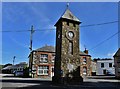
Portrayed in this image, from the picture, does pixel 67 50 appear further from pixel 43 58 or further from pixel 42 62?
pixel 43 58

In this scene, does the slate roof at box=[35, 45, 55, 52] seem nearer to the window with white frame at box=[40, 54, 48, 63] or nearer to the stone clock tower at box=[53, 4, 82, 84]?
the window with white frame at box=[40, 54, 48, 63]

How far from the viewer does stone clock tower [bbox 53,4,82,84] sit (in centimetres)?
2580

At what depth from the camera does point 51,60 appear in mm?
43531

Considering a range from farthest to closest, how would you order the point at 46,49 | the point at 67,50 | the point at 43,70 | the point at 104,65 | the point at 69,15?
the point at 104,65 < the point at 46,49 < the point at 43,70 < the point at 69,15 < the point at 67,50

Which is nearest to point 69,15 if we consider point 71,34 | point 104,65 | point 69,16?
point 69,16

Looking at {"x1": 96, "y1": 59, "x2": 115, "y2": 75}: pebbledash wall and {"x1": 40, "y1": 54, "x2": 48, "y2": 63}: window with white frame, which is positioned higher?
{"x1": 40, "y1": 54, "x2": 48, "y2": 63}: window with white frame

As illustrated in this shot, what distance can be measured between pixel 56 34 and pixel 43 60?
14.8 m

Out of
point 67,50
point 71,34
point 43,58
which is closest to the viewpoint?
point 67,50

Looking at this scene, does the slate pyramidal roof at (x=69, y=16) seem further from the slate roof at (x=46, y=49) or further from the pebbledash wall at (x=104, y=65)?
the pebbledash wall at (x=104, y=65)

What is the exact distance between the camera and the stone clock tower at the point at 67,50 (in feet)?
84.6

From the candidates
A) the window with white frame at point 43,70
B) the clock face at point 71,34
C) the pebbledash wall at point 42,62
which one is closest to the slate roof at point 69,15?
the clock face at point 71,34

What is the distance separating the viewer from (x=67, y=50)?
26.6m

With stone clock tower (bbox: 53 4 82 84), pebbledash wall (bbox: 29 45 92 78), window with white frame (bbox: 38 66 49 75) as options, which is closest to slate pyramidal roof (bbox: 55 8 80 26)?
stone clock tower (bbox: 53 4 82 84)

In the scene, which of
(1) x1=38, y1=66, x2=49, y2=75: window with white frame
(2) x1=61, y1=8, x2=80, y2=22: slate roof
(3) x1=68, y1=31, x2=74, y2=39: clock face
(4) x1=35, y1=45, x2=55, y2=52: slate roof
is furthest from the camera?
(4) x1=35, y1=45, x2=55, y2=52: slate roof
